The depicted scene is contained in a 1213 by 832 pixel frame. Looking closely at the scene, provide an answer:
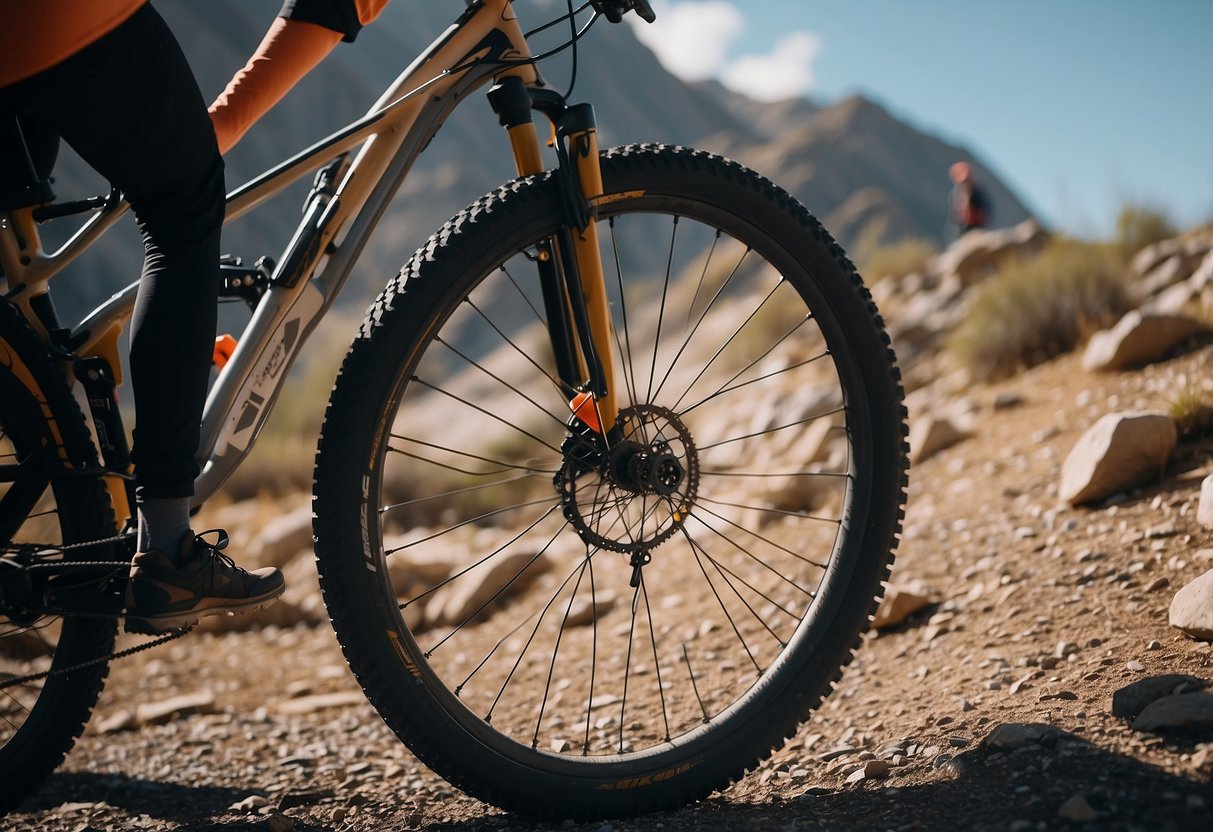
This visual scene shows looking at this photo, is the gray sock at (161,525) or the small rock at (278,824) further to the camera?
the small rock at (278,824)

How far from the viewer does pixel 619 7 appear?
1.95 m

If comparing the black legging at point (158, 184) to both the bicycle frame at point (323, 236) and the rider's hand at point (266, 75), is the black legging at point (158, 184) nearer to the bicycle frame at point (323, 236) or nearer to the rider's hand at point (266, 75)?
the bicycle frame at point (323, 236)

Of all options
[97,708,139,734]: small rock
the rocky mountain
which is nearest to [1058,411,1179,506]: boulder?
[97,708,139,734]: small rock

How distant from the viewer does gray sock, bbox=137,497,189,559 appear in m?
1.70

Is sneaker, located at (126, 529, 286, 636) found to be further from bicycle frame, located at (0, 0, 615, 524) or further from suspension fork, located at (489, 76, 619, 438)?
suspension fork, located at (489, 76, 619, 438)

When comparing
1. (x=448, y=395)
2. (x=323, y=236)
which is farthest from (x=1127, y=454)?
(x=323, y=236)

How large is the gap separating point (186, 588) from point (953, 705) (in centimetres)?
162

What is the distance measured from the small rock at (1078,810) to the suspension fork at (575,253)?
1024 millimetres

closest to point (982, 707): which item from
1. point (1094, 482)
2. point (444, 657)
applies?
point (1094, 482)

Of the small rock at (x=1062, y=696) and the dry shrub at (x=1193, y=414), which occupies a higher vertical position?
the dry shrub at (x=1193, y=414)

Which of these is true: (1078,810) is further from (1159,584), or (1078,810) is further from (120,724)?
(120,724)

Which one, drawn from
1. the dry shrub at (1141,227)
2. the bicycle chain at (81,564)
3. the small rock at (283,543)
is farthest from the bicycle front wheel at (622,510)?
the dry shrub at (1141,227)

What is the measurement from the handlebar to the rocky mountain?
59.0 ft

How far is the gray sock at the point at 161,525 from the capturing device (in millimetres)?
1704
